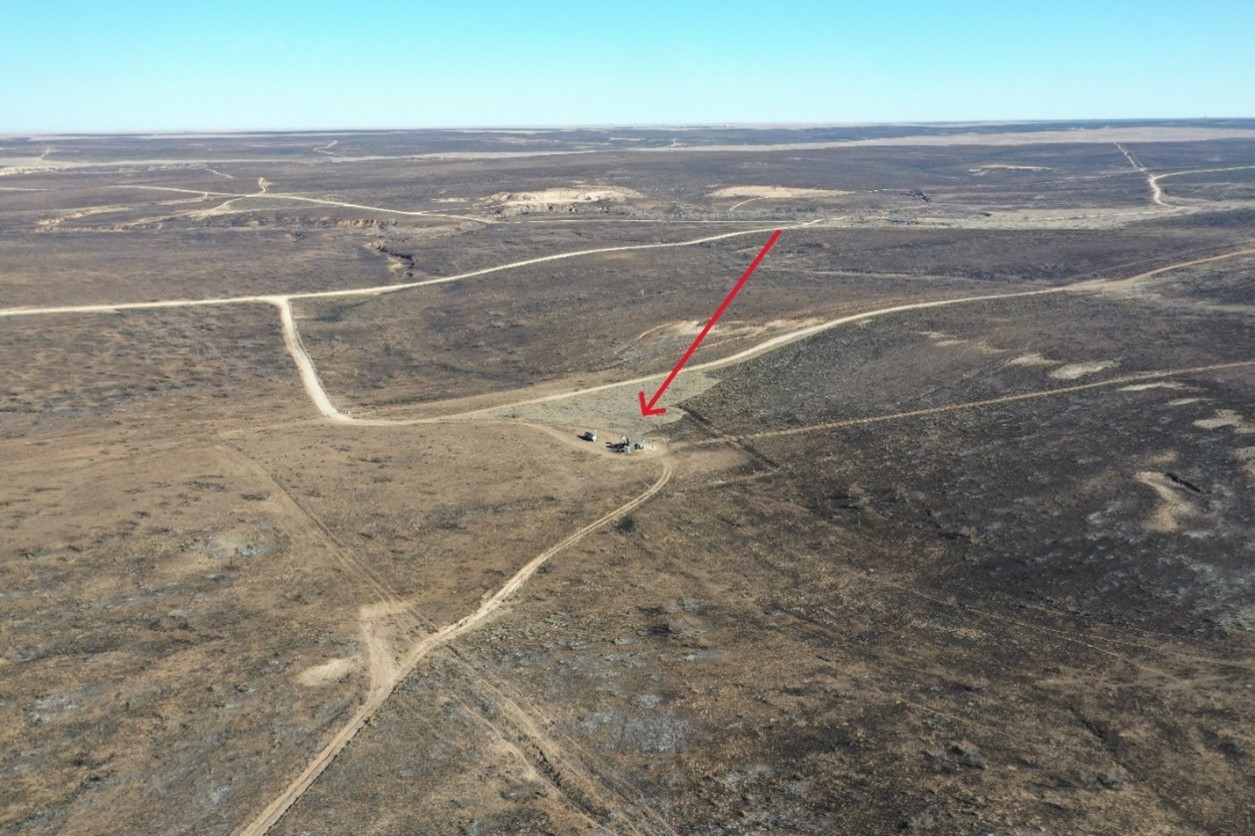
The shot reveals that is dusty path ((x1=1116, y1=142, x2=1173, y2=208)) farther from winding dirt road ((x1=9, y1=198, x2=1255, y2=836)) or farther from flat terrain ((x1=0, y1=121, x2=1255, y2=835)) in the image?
winding dirt road ((x1=9, y1=198, x2=1255, y2=836))

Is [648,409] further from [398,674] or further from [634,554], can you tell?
[398,674]

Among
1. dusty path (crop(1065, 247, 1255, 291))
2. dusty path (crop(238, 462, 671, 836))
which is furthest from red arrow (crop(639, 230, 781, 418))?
dusty path (crop(1065, 247, 1255, 291))

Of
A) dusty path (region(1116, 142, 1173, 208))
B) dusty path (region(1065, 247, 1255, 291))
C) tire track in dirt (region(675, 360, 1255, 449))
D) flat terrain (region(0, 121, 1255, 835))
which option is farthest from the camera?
dusty path (region(1116, 142, 1173, 208))

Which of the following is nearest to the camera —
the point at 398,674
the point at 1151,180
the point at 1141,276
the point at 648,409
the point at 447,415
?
the point at 398,674

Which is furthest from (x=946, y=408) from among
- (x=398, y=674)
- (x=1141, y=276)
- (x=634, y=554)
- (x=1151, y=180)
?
(x=1151, y=180)

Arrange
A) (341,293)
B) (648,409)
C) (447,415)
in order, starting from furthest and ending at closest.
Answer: (341,293)
(648,409)
(447,415)

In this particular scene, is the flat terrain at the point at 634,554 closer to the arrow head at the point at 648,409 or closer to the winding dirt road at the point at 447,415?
the winding dirt road at the point at 447,415

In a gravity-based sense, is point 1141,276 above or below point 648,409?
above
